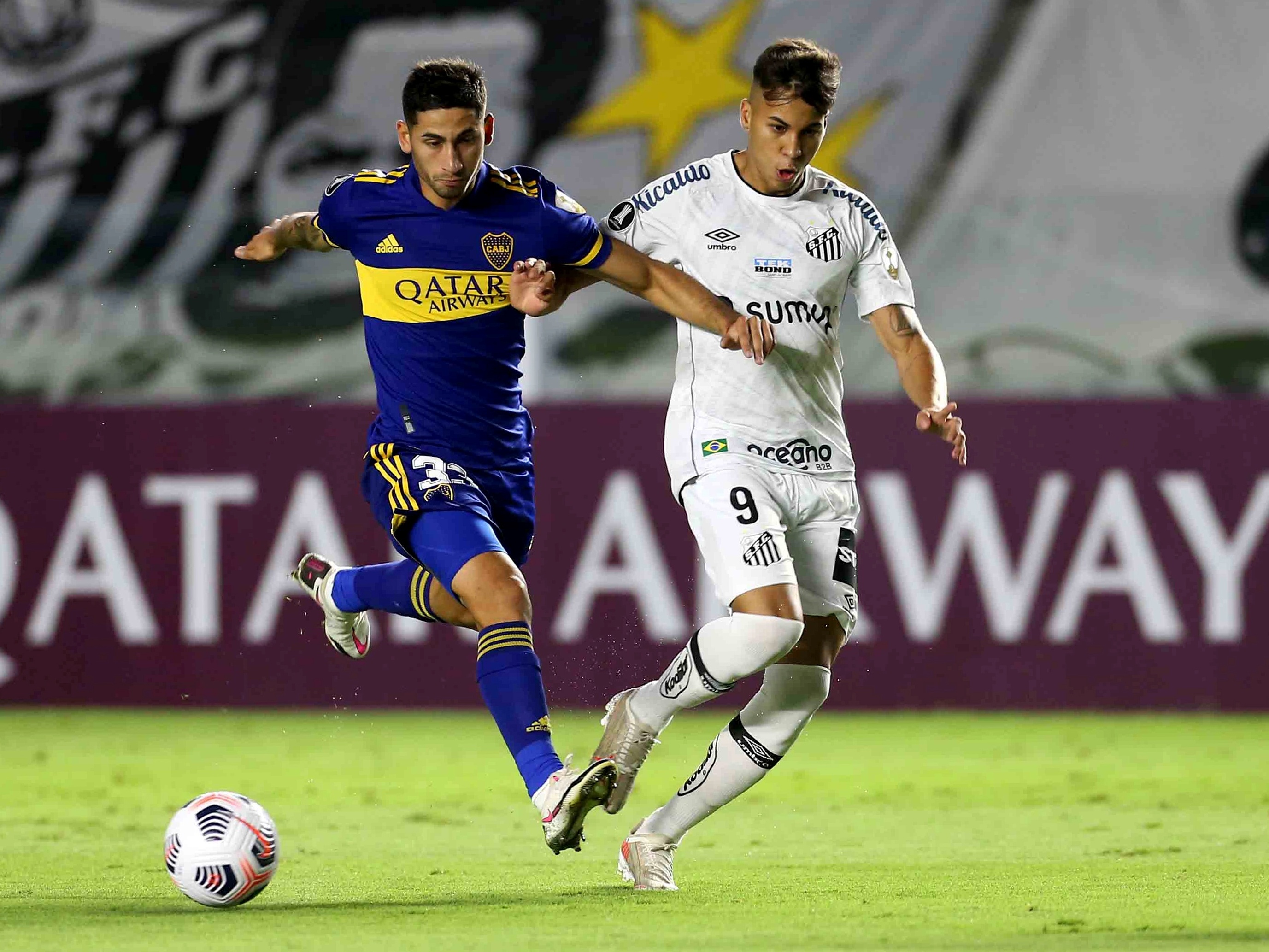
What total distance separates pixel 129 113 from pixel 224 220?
1.18 meters

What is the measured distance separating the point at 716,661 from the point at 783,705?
344 mm

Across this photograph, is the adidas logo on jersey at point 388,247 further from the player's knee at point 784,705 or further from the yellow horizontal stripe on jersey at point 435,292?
the player's knee at point 784,705

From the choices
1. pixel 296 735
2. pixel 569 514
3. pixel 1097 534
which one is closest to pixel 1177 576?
pixel 1097 534

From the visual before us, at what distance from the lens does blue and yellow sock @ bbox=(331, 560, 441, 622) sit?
6457 mm

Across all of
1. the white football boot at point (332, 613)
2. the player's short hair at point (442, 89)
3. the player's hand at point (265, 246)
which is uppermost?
the player's short hair at point (442, 89)

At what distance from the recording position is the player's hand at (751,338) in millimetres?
5480

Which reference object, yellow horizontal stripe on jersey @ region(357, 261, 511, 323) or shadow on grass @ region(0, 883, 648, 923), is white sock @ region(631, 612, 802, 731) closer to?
shadow on grass @ region(0, 883, 648, 923)

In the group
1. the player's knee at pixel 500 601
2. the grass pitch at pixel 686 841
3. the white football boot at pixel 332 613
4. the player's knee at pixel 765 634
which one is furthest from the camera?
the white football boot at pixel 332 613

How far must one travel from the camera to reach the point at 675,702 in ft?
18.5

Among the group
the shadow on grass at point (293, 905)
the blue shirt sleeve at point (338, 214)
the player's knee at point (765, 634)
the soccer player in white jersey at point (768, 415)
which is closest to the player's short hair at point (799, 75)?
the soccer player in white jersey at point (768, 415)

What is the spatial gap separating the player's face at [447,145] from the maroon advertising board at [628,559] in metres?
5.17

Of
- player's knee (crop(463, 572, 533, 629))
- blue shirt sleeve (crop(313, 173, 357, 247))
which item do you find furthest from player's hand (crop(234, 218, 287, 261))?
player's knee (crop(463, 572, 533, 629))

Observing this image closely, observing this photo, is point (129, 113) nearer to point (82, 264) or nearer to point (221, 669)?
point (82, 264)

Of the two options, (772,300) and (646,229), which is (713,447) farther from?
(646,229)
